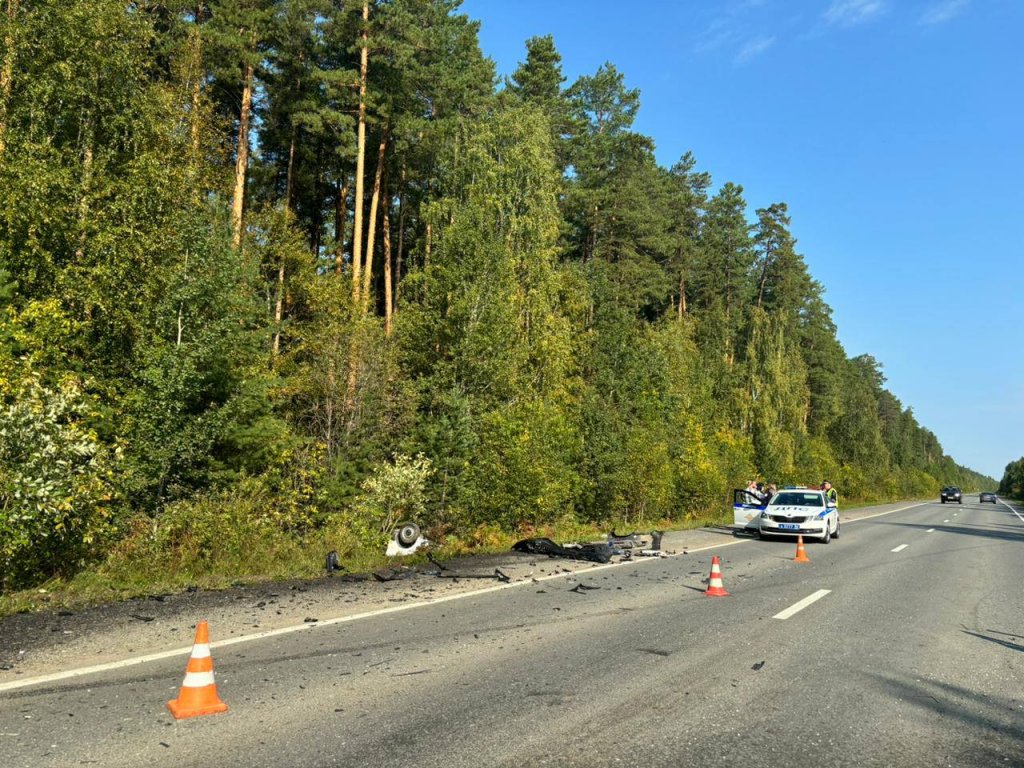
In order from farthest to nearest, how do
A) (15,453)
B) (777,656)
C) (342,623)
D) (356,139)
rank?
(356,139) → (15,453) → (342,623) → (777,656)

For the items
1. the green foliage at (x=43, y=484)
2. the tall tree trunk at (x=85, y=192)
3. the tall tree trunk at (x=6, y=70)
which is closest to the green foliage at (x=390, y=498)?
the green foliage at (x=43, y=484)

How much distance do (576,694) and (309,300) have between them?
20.6 m

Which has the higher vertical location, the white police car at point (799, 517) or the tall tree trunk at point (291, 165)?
the tall tree trunk at point (291, 165)

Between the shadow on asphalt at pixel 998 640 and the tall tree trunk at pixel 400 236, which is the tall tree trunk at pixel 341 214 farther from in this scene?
the shadow on asphalt at pixel 998 640

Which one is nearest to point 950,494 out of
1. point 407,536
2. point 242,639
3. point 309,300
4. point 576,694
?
point 309,300

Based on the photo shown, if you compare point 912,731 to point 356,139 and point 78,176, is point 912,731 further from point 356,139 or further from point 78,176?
point 356,139

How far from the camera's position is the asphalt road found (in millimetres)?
4008

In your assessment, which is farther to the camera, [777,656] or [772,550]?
[772,550]

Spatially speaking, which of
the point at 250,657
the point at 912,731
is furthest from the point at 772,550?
the point at 250,657

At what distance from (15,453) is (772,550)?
1688 centimetres

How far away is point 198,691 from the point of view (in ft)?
14.7

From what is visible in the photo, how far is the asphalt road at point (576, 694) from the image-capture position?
13.1ft

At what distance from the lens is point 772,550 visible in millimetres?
17312

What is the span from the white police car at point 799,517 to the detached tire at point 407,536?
12.3m
